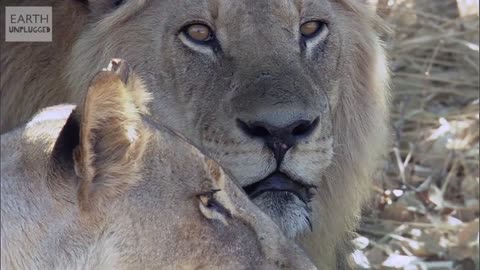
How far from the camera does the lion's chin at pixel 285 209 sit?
152 inches

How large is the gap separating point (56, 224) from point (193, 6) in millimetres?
1476

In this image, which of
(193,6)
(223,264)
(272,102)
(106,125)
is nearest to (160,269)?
(223,264)

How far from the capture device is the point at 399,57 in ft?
24.0

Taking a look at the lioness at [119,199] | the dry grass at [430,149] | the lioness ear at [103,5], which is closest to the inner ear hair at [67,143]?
the lioness at [119,199]

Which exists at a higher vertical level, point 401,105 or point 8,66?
point 8,66

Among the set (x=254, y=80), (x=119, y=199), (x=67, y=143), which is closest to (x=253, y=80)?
(x=254, y=80)

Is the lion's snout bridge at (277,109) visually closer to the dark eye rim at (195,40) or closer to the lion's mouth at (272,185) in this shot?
the lion's mouth at (272,185)

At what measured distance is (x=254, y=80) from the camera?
3986 millimetres

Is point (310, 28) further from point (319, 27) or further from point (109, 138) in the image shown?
point (109, 138)

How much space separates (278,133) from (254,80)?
10.8 inches

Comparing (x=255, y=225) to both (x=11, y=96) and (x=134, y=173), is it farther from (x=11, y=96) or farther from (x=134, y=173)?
(x=11, y=96)

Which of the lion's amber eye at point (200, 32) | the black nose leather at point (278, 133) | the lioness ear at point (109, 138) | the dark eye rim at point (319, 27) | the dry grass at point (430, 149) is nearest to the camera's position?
the lioness ear at point (109, 138)

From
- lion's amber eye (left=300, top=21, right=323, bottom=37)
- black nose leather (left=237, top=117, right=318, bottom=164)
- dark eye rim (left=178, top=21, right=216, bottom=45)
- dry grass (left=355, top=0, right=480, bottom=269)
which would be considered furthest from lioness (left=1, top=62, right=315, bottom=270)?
dry grass (left=355, top=0, right=480, bottom=269)
